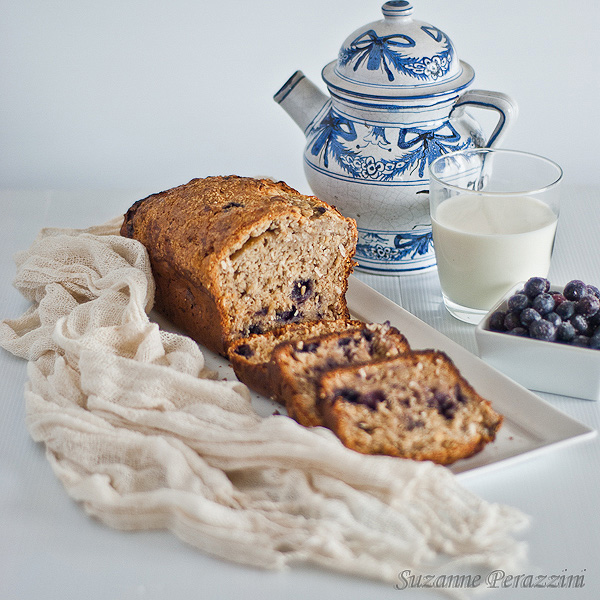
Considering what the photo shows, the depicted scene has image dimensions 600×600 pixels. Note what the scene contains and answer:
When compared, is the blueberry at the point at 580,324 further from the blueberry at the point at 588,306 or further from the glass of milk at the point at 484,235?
the glass of milk at the point at 484,235

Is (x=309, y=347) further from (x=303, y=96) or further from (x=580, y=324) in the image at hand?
(x=303, y=96)

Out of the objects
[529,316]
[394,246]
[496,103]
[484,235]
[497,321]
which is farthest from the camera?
[394,246]

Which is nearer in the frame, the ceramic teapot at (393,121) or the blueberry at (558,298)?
the blueberry at (558,298)

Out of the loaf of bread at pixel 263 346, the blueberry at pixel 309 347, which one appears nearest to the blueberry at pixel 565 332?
the loaf of bread at pixel 263 346

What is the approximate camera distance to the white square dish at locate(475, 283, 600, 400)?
2.30 m

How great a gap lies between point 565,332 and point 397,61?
3.68 ft

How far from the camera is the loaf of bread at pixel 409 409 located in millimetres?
1997

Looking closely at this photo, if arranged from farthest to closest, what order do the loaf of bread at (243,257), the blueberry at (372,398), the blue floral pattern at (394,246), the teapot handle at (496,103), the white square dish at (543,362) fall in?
the blue floral pattern at (394,246) → the teapot handle at (496,103) → the loaf of bread at (243,257) → the white square dish at (543,362) → the blueberry at (372,398)

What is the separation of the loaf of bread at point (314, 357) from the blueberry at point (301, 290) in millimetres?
278

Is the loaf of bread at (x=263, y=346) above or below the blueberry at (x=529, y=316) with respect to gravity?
below

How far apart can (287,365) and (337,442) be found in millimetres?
368

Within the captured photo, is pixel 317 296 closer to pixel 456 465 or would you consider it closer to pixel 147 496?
pixel 456 465

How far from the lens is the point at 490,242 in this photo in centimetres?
264
